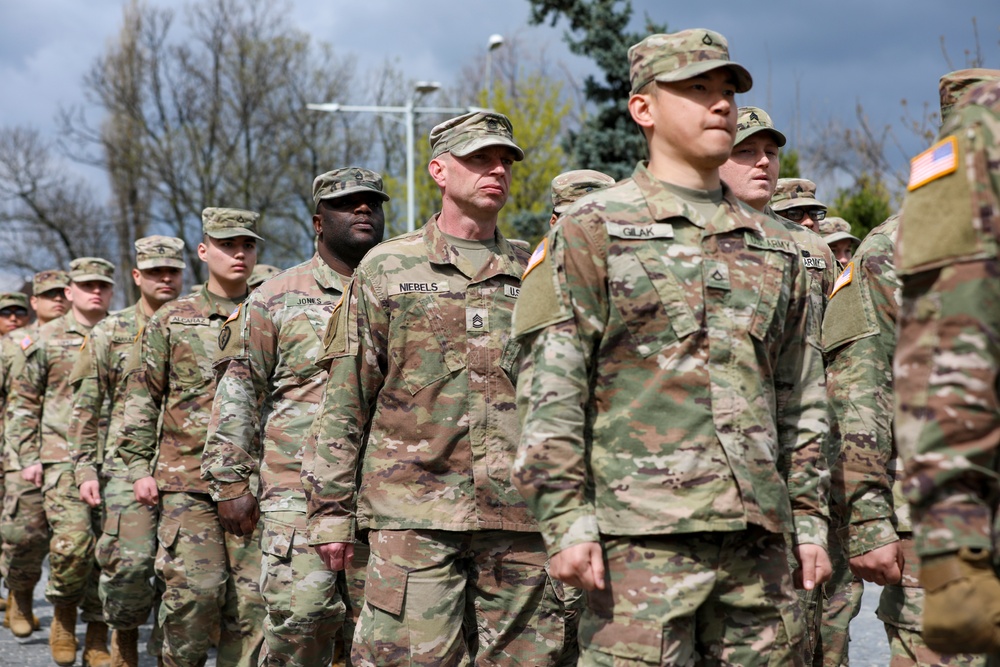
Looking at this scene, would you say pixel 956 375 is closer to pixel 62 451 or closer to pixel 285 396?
pixel 285 396

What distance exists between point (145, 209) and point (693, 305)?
37.3 m

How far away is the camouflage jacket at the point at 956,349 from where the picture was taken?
2.62 meters

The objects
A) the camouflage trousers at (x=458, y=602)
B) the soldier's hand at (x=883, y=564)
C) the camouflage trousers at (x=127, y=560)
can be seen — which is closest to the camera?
the soldier's hand at (x=883, y=564)

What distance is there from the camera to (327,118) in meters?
37.2

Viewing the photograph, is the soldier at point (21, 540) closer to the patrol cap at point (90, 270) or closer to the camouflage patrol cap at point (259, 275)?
the patrol cap at point (90, 270)

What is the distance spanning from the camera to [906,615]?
4551 millimetres

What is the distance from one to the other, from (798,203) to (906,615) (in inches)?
148

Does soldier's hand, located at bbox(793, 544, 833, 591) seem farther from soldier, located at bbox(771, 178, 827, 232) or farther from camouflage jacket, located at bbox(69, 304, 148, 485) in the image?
camouflage jacket, located at bbox(69, 304, 148, 485)

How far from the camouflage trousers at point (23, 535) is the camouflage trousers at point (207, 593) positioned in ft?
13.2

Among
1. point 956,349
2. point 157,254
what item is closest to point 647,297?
point 956,349

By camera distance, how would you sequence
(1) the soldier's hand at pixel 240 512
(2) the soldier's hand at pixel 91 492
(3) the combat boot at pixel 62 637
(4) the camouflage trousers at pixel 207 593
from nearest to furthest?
(1) the soldier's hand at pixel 240 512 → (4) the camouflage trousers at pixel 207 593 → (2) the soldier's hand at pixel 91 492 → (3) the combat boot at pixel 62 637

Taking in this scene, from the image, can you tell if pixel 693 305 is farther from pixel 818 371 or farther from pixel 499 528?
pixel 499 528

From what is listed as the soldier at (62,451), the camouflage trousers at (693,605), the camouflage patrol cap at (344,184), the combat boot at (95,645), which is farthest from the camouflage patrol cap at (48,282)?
the camouflage trousers at (693,605)

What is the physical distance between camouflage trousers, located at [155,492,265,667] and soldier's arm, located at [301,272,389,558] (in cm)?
224
